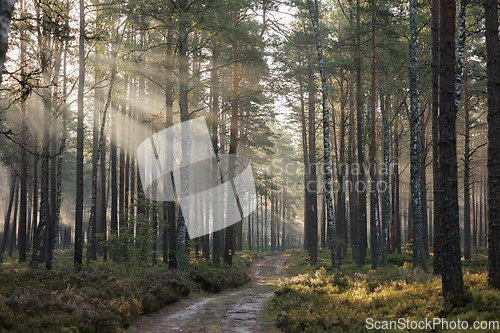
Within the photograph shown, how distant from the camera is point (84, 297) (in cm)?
830

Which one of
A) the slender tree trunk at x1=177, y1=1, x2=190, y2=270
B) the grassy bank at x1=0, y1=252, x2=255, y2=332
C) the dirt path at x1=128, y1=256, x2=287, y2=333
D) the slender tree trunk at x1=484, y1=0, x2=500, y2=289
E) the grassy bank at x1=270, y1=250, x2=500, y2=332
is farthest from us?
the slender tree trunk at x1=177, y1=1, x2=190, y2=270

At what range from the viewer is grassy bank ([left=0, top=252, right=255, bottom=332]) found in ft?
21.1

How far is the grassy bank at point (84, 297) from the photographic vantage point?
644 centimetres

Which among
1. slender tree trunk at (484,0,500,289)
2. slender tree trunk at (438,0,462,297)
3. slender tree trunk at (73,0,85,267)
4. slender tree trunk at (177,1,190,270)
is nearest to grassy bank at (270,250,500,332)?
slender tree trunk at (438,0,462,297)

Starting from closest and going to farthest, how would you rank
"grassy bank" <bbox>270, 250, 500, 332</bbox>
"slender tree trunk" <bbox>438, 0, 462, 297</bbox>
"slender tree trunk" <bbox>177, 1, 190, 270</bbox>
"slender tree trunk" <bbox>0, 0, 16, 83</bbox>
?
"slender tree trunk" <bbox>0, 0, 16, 83</bbox> < "grassy bank" <bbox>270, 250, 500, 332</bbox> < "slender tree trunk" <bbox>438, 0, 462, 297</bbox> < "slender tree trunk" <bbox>177, 1, 190, 270</bbox>

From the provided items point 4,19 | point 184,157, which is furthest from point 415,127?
point 4,19

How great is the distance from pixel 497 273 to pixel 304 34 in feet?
55.7

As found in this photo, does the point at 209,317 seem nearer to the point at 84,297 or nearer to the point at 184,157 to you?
the point at 84,297

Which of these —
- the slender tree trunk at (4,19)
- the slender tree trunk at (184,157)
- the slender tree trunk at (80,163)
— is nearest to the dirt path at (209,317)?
the slender tree trunk at (184,157)

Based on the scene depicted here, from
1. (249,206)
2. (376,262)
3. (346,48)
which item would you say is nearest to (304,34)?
(346,48)

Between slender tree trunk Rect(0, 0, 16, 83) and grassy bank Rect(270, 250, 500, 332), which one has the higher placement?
slender tree trunk Rect(0, 0, 16, 83)

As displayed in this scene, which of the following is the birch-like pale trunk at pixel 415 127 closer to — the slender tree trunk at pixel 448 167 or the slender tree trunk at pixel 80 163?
the slender tree trunk at pixel 448 167

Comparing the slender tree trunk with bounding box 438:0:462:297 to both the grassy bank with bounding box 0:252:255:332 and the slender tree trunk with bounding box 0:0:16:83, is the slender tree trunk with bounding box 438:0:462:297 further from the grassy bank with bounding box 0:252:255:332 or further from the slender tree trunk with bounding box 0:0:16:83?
the slender tree trunk with bounding box 0:0:16:83

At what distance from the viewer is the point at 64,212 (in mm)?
53000
